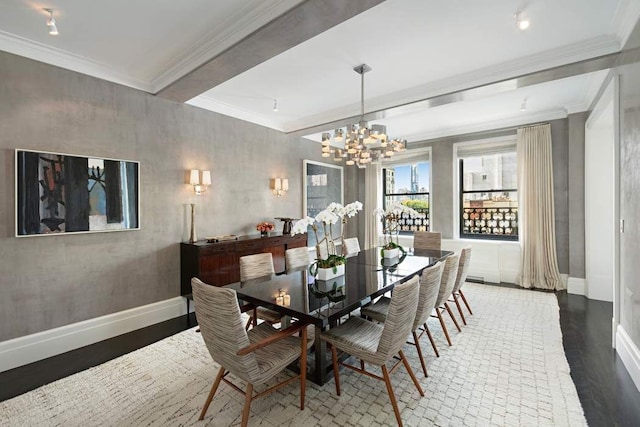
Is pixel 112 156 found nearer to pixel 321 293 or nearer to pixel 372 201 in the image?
pixel 321 293

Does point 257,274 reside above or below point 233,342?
above

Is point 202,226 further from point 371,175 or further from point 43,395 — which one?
point 371,175

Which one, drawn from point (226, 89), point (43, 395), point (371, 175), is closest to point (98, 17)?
point (226, 89)

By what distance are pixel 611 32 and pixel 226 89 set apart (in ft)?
13.2

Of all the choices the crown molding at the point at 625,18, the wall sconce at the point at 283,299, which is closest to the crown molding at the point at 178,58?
the wall sconce at the point at 283,299

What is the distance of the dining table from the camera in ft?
6.38

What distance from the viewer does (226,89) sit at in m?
3.79

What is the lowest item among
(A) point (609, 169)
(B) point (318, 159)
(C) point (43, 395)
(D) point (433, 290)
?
(C) point (43, 395)

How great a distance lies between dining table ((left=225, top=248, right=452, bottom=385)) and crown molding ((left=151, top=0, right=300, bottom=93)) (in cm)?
211

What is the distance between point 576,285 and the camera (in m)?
4.50

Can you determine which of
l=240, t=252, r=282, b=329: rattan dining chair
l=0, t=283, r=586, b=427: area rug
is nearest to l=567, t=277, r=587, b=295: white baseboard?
l=0, t=283, r=586, b=427: area rug

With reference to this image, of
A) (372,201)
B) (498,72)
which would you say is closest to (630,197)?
(498,72)

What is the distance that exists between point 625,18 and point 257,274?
153 inches

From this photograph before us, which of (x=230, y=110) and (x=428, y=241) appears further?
(x=428, y=241)
